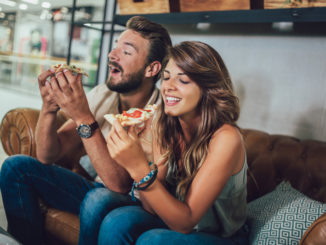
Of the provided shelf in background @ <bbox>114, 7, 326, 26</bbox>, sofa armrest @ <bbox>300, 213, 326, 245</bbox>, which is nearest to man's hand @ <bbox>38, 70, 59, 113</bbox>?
shelf in background @ <bbox>114, 7, 326, 26</bbox>

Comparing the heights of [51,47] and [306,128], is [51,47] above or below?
above

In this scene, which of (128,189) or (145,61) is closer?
(128,189)

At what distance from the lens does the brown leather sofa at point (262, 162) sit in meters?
1.56

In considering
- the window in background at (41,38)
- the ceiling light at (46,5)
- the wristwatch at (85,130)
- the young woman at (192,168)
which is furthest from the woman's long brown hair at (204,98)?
the ceiling light at (46,5)

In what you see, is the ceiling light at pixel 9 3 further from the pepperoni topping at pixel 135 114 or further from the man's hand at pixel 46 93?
the pepperoni topping at pixel 135 114

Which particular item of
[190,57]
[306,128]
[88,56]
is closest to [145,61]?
[190,57]

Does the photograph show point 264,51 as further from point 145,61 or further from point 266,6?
point 145,61

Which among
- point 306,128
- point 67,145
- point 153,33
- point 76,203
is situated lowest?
point 76,203

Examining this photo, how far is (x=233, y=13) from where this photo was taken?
73.5 inches

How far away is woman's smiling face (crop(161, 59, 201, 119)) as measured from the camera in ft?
4.03

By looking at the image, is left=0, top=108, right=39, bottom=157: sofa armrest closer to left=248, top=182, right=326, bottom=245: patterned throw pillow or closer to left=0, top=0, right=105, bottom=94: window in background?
left=248, top=182, right=326, bottom=245: patterned throw pillow

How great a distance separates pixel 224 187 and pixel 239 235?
0.29 m

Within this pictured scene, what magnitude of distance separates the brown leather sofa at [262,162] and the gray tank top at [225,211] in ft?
1.82

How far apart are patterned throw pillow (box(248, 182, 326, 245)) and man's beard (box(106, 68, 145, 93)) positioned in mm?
934
